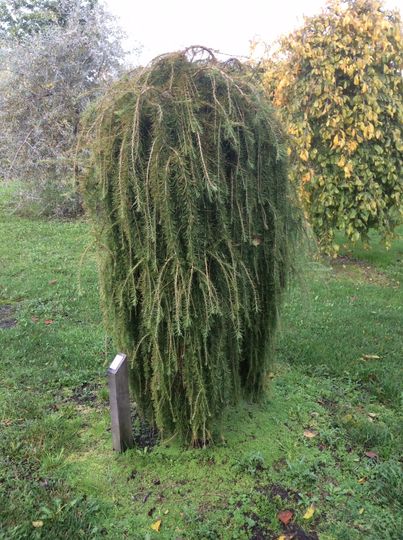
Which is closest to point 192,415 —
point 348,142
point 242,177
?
point 242,177

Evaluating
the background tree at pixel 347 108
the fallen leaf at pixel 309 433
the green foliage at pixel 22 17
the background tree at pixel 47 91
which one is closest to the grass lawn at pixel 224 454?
the fallen leaf at pixel 309 433

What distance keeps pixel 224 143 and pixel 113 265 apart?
91 cm

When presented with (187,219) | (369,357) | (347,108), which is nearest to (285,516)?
(187,219)

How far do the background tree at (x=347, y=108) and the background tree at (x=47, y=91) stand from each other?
4841mm

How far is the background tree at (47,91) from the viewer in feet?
31.0

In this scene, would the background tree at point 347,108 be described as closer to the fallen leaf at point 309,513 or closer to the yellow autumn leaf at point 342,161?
the yellow autumn leaf at point 342,161

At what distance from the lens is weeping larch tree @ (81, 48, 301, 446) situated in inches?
89.0

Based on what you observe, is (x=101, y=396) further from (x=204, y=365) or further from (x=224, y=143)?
(x=224, y=143)

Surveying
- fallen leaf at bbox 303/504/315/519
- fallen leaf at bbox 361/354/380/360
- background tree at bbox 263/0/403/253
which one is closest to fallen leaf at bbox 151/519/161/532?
fallen leaf at bbox 303/504/315/519

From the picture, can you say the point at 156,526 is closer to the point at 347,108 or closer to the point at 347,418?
the point at 347,418

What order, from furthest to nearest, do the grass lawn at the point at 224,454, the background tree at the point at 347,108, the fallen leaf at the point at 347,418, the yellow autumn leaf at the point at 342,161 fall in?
the yellow autumn leaf at the point at 342,161, the background tree at the point at 347,108, the fallen leaf at the point at 347,418, the grass lawn at the point at 224,454

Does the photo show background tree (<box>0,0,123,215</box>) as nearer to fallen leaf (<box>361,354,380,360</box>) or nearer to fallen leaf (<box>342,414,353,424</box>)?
fallen leaf (<box>361,354,380,360</box>)

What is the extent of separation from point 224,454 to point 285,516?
1.74ft

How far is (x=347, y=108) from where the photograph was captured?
5832 millimetres
